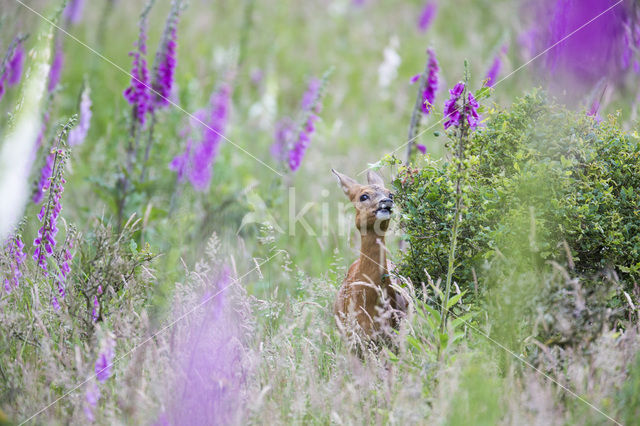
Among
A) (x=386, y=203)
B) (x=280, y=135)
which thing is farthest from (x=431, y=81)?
(x=280, y=135)

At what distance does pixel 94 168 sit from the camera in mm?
7113

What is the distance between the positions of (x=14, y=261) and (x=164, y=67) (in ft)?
7.45

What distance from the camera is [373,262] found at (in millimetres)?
3992

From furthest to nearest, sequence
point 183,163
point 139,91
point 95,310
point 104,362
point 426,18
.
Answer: point 426,18
point 183,163
point 139,91
point 95,310
point 104,362

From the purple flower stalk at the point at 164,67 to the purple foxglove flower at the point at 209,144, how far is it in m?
0.50

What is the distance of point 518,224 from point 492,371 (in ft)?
2.67

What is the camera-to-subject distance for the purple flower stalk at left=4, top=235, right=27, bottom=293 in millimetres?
3873

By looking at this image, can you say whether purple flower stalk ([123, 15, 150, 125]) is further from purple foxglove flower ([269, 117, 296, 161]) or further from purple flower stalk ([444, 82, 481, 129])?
purple flower stalk ([444, 82, 481, 129])

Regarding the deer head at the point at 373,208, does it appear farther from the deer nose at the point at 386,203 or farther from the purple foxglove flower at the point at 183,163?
the purple foxglove flower at the point at 183,163

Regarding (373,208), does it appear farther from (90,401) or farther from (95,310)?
(90,401)

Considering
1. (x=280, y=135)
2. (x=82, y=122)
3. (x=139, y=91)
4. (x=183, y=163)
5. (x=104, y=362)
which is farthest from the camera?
(x=280, y=135)

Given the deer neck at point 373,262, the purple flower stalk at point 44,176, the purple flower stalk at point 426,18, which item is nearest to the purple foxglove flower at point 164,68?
the purple flower stalk at point 44,176

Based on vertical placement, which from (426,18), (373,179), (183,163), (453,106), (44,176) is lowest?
(44,176)

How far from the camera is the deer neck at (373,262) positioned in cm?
398
